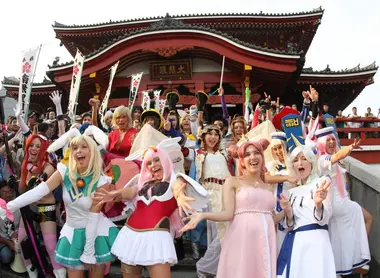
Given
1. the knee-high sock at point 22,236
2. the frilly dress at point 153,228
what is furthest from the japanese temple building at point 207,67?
the frilly dress at point 153,228

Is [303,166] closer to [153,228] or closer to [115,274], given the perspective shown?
[153,228]

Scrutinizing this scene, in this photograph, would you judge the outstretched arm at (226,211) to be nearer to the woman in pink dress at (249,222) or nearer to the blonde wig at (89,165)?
the woman in pink dress at (249,222)

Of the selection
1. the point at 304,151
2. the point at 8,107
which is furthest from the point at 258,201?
the point at 8,107

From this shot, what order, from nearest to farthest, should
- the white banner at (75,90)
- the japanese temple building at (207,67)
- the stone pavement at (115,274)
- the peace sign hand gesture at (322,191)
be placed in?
the peace sign hand gesture at (322,191) < the stone pavement at (115,274) < the white banner at (75,90) < the japanese temple building at (207,67)

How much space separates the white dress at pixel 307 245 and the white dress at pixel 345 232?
1.81ft

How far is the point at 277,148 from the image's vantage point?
4.24m

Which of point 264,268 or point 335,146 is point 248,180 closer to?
point 264,268

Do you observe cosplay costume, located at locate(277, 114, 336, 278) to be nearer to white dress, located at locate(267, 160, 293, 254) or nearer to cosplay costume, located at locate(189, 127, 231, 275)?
white dress, located at locate(267, 160, 293, 254)

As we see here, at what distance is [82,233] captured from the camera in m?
3.58

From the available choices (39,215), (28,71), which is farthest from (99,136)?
(28,71)

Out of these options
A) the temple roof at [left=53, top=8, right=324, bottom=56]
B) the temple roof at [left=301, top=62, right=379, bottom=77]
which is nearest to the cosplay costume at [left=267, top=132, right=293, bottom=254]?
the temple roof at [left=301, top=62, right=379, bottom=77]

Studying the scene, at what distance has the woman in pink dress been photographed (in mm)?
3195

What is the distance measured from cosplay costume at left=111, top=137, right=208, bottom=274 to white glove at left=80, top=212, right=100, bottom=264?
0.65 ft

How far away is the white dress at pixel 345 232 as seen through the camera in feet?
12.9
